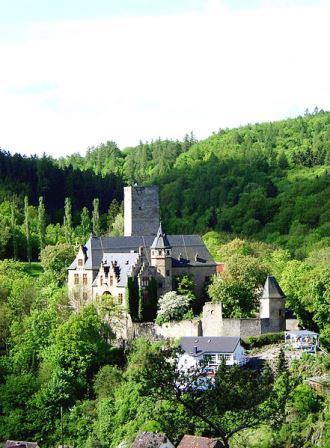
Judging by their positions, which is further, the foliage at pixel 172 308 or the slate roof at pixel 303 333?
the foliage at pixel 172 308

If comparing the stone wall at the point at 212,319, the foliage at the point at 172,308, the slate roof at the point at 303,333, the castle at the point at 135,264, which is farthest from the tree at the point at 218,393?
the castle at the point at 135,264

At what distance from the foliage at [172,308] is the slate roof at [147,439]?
9.96 meters

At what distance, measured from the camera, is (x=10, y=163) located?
110750 mm

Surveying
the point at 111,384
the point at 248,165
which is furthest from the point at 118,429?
the point at 248,165

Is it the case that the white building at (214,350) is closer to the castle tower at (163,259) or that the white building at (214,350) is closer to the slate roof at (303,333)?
the slate roof at (303,333)

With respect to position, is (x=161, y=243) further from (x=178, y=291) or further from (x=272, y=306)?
(x=272, y=306)

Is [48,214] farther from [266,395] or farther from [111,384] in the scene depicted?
[266,395]

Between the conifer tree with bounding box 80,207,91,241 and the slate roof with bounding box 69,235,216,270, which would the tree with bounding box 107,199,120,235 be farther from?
the slate roof with bounding box 69,235,216,270

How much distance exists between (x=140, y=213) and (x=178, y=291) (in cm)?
1319

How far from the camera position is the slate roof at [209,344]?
156ft

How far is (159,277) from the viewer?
182 feet

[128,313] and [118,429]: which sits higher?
[128,313]

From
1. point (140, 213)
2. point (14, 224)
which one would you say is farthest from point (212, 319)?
point (14, 224)

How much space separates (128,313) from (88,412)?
6.30 m
